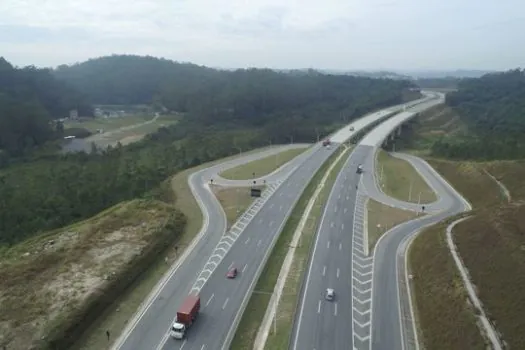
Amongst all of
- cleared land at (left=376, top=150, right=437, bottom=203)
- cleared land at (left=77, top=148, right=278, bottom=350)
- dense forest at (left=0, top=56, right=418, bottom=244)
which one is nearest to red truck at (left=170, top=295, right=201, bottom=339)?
cleared land at (left=77, top=148, right=278, bottom=350)

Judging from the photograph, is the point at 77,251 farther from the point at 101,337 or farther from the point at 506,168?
the point at 506,168

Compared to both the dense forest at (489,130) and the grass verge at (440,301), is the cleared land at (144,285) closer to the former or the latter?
the grass verge at (440,301)

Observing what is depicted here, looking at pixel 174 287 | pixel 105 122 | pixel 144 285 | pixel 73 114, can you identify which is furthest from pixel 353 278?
pixel 73 114

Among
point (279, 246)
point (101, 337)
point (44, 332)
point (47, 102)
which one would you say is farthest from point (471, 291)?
point (47, 102)

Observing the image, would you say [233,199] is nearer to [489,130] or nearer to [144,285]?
[144,285]

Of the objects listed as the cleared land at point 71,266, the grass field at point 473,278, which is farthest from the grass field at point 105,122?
the grass field at point 473,278

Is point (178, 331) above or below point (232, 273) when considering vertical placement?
below
